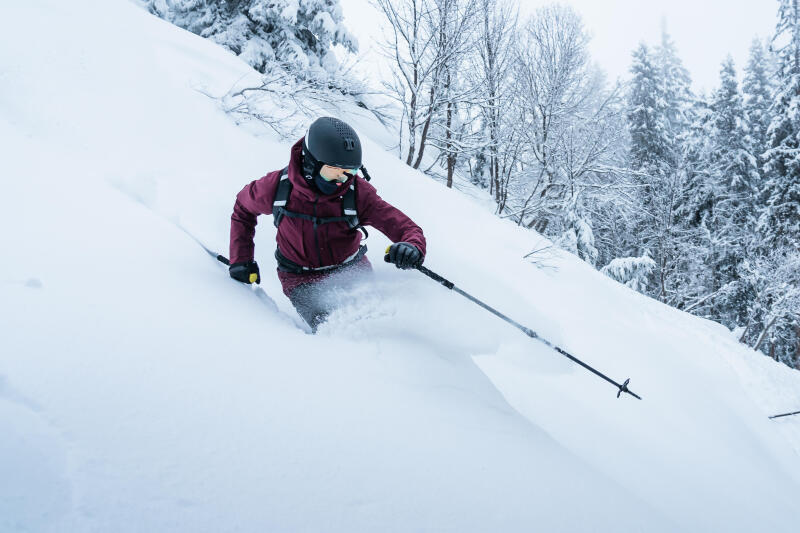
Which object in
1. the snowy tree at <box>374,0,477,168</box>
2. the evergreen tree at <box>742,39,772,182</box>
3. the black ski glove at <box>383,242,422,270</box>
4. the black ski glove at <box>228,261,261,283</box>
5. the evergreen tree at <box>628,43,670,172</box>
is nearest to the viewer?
the black ski glove at <box>383,242,422,270</box>

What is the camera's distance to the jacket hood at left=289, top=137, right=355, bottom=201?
2.57 metres

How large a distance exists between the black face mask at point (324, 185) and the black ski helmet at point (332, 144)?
0.34ft

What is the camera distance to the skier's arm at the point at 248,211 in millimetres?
2742

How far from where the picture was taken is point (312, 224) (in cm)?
272

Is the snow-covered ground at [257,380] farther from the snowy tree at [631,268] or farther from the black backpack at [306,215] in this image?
the snowy tree at [631,268]

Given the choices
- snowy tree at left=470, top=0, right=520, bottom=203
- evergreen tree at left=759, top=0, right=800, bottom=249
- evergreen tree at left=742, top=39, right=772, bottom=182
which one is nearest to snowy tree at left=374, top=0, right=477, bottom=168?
snowy tree at left=470, top=0, right=520, bottom=203

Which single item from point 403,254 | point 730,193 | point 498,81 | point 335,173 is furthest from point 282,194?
point 730,193

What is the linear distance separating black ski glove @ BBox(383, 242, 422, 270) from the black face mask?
533mm

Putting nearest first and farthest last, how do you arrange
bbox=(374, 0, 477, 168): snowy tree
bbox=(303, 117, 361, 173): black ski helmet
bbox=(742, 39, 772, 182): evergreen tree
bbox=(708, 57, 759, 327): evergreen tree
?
bbox=(303, 117, 361, 173): black ski helmet
bbox=(374, 0, 477, 168): snowy tree
bbox=(708, 57, 759, 327): evergreen tree
bbox=(742, 39, 772, 182): evergreen tree

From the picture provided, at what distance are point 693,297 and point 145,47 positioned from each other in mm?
22588

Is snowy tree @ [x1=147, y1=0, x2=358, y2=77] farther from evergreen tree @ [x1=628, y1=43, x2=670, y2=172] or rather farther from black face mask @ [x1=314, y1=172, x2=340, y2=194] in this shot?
evergreen tree @ [x1=628, y1=43, x2=670, y2=172]

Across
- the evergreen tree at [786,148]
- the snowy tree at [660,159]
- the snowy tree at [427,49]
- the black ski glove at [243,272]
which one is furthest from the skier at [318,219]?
the evergreen tree at [786,148]

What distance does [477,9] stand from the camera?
417 inches

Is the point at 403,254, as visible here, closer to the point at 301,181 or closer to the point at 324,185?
the point at 324,185
